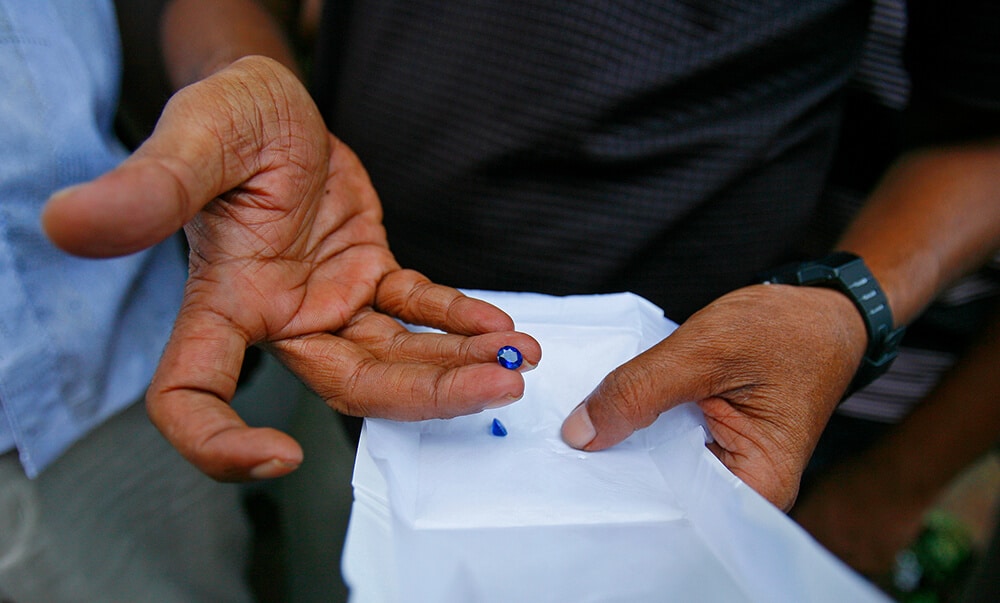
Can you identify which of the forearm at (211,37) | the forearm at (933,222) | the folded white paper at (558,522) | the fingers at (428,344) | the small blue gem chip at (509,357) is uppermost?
the forearm at (933,222)

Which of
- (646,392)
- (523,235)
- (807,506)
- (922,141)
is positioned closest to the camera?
(646,392)

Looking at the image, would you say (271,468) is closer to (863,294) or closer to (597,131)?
(597,131)

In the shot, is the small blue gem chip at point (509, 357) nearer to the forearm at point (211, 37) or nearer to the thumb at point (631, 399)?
the thumb at point (631, 399)

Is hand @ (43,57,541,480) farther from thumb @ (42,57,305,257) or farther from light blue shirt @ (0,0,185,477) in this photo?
light blue shirt @ (0,0,185,477)

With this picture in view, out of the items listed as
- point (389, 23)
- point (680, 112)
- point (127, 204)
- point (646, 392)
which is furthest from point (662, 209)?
point (127, 204)

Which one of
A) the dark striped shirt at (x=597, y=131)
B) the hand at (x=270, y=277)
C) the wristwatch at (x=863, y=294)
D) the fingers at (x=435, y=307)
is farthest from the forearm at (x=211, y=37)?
the wristwatch at (x=863, y=294)

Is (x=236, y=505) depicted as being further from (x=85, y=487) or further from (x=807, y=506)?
(x=807, y=506)

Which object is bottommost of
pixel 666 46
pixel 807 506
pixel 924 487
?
pixel 807 506
